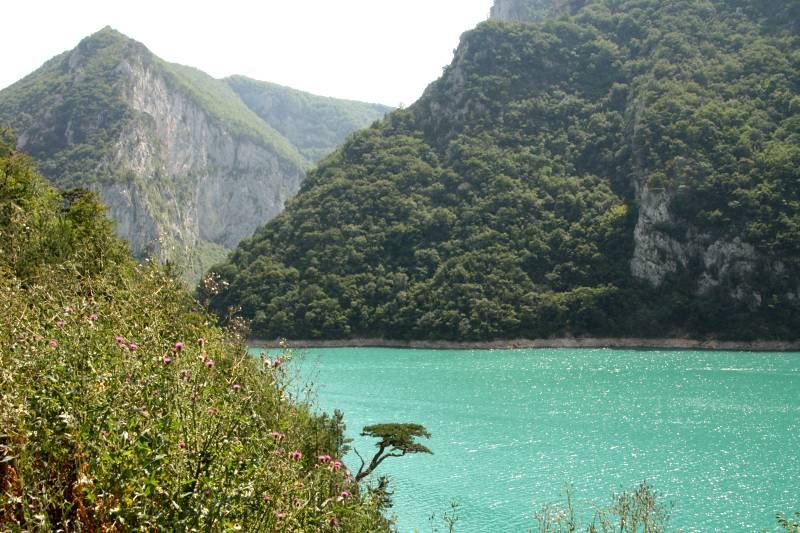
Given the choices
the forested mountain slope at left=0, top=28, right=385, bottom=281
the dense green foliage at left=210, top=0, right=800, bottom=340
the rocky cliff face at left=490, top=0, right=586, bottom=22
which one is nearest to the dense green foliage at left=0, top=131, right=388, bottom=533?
the dense green foliage at left=210, top=0, right=800, bottom=340

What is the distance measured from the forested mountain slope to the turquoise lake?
281 ft

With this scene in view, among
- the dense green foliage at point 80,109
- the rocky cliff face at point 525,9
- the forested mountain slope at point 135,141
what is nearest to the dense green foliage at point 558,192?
the rocky cliff face at point 525,9

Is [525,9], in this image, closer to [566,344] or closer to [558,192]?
[558,192]

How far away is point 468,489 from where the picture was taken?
23562 millimetres

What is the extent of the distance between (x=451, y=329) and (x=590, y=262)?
21.0 meters

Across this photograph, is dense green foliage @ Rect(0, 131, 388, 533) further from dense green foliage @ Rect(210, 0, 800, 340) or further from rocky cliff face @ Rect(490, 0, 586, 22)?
rocky cliff face @ Rect(490, 0, 586, 22)

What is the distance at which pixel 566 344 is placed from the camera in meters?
79.8

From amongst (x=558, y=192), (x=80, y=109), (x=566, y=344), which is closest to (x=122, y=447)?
(x=566, y=344)

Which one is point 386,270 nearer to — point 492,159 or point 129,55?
point 492,159

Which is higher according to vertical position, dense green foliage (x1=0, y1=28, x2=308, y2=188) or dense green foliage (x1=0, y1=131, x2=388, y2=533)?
dense green foliage (x1=0, y1=28, x2=308, y2=188)

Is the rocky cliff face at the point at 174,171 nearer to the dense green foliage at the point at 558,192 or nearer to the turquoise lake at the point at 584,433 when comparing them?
the dense green foliage at the point at 558,192

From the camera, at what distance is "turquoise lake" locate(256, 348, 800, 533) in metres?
22.0

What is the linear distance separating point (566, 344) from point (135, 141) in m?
121

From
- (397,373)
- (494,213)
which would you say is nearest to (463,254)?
(494,213)
